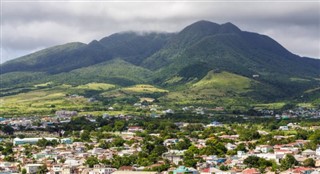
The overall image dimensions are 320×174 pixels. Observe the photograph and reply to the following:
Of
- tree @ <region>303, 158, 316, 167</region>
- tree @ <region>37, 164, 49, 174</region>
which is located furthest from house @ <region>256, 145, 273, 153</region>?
tree @ <region>37, 164, 49, 174</region>

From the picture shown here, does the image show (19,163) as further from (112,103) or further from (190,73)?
(190,73)

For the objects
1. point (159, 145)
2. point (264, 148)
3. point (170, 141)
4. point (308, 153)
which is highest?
point (159, 145)

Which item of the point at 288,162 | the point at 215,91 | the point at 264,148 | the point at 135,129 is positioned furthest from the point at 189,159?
the point at 215,91

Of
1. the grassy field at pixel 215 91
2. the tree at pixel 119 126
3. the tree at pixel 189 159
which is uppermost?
the grassy field at pixel 215 91

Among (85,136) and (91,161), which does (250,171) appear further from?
(85,136)

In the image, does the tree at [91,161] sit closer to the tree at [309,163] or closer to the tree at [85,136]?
the tree at [85,136]

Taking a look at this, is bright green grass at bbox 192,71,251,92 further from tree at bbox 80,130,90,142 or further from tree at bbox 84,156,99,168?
tree at bbox 84,156,99,168

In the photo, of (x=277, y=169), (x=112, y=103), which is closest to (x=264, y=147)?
(x=277, y=169)

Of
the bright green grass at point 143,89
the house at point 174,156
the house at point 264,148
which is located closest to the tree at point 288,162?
the house at point 264,148
